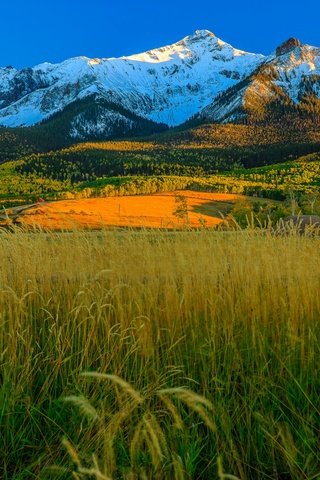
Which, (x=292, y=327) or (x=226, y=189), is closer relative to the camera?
(x=292, y=327)

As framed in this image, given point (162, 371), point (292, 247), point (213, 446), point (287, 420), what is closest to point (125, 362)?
point (162, 371)

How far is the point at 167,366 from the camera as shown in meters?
4.07

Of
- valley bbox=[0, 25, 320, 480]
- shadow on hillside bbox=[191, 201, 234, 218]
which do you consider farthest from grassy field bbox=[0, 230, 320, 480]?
shadow on hillside bbox=[191, 201, 234, 218]

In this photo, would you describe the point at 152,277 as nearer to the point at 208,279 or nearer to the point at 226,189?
the point at 208,279

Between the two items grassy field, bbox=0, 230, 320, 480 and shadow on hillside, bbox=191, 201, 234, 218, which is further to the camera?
shadow on hillside, bbox=191, 201, 234, 218

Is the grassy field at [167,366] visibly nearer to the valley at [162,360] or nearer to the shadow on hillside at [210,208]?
the valley at [162,360]

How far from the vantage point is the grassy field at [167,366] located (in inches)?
136

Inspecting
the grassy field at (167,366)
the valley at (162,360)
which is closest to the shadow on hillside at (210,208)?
the valley at (162,360)

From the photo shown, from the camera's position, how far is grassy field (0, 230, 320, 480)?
3.46 meters

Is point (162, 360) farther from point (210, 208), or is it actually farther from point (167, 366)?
point (210, 208)

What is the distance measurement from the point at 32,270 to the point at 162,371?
95.6 inches

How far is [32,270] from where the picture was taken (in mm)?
6043

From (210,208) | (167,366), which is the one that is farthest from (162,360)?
(210,208)

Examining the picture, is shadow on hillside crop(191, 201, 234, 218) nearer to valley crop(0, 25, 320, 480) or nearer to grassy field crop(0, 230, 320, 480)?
valley crop(0, 25, 320, 480)
